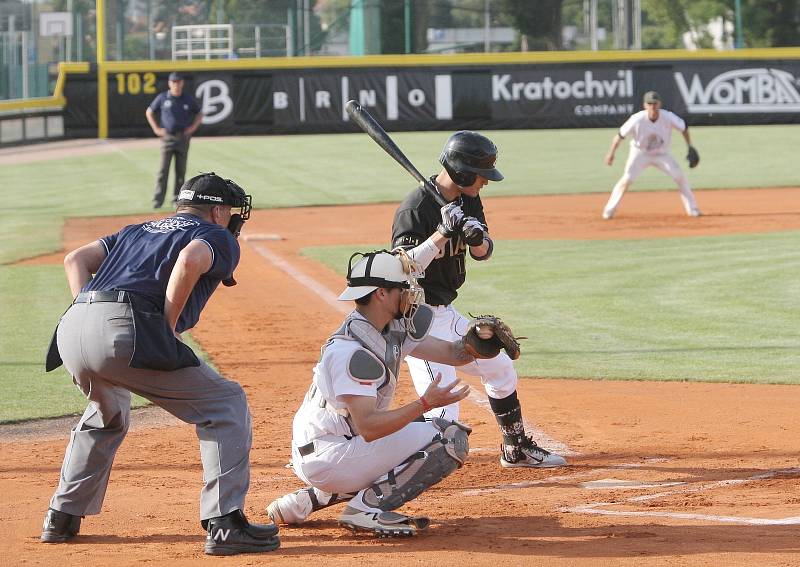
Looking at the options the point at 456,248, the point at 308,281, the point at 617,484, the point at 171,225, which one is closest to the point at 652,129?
the point at 308,281

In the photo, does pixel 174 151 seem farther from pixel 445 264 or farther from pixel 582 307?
pixel 445 264

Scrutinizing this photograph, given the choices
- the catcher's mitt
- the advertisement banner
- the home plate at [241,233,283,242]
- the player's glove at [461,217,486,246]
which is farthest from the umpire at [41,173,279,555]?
the advertisement banner

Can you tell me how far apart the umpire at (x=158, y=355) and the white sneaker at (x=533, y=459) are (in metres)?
2.08

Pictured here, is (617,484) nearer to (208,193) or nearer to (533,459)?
(533,459)

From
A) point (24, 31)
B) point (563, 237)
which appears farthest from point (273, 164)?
point (563, 237)

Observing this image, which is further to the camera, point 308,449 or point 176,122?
point 176,122

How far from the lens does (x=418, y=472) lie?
5629mm

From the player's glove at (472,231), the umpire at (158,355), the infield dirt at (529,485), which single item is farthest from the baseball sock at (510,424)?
the umpire at (158,355)

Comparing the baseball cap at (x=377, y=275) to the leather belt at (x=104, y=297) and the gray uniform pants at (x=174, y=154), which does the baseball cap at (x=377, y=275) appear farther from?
the gray uniform pants at (x=174, y=154)

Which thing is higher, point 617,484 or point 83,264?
point 83,264

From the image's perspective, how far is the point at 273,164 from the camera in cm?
3192

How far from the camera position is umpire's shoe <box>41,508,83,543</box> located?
5621 mm

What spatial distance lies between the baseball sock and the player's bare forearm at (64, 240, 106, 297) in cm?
266

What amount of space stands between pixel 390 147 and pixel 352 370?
213 cm
